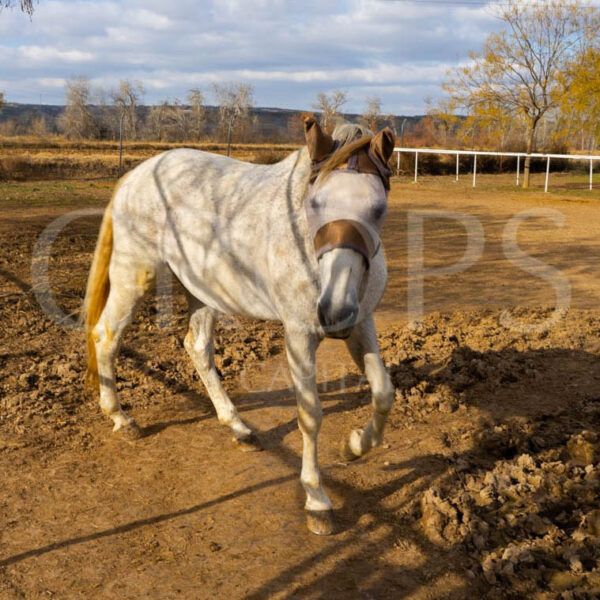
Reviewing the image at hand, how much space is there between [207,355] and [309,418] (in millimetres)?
1280

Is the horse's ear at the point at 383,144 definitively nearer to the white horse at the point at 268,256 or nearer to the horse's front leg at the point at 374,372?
the white horse at the point at 268,256

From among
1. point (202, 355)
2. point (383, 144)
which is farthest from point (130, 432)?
point (383, 144)

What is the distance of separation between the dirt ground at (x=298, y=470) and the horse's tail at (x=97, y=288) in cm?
39

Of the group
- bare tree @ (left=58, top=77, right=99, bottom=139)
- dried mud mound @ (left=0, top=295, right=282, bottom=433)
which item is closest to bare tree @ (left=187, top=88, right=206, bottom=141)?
bare tree @ (left=58, top=77, right=99, bottom=139)

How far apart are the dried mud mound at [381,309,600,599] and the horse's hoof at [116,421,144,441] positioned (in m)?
1.74

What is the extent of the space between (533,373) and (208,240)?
2.77 metres

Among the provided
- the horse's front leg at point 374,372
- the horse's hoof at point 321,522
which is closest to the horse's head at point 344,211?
the horse's front leg at point 374,372

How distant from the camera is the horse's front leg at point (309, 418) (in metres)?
3.09

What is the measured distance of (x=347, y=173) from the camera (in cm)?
267

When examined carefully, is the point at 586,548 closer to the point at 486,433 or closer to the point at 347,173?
the point at 486,433

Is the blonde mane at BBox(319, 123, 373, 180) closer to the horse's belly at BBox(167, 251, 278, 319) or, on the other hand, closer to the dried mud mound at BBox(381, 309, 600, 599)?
the horse's belly at BBox(167, 251, 278, 319)

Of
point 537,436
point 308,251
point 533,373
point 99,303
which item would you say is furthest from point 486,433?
point 99,303

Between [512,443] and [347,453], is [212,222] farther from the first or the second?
[512,443]

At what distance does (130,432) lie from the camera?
410cm
